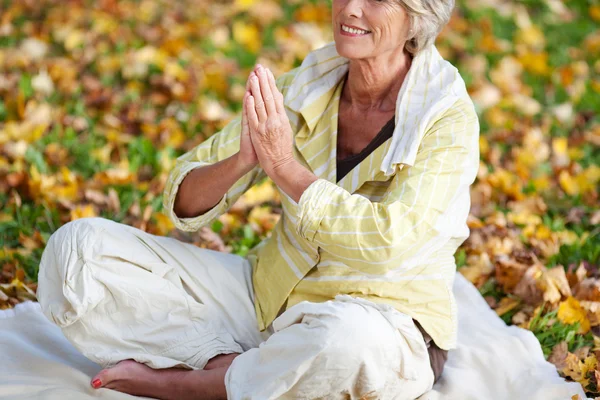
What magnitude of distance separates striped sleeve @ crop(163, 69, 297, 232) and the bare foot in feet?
1.64

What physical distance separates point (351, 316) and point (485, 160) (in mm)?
2479

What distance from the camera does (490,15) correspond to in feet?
21.2

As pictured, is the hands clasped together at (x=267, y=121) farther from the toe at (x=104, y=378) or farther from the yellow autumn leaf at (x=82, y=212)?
the yellow autumn leaf at (x=82, y=212)

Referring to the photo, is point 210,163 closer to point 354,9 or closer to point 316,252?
point 316,252

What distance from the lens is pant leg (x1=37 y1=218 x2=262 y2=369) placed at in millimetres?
2559

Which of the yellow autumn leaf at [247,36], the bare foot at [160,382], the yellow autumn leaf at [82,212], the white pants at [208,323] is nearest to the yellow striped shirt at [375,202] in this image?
the white pants at [208,323]

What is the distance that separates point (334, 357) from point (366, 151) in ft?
2.34

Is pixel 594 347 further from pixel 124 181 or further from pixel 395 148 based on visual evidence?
pixel 124 181

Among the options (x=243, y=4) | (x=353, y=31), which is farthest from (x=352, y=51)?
(x=243, y=4)

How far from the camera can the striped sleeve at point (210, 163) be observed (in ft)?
9.18

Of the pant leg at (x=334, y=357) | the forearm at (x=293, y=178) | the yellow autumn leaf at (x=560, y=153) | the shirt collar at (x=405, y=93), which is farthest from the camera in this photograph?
the yellow autumn leaf at (x=560, y=153)

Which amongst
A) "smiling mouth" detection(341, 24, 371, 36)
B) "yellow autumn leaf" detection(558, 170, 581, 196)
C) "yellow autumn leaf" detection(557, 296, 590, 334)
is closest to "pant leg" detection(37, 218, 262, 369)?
"smiling mouth" detection(341, 24, 371, 36)

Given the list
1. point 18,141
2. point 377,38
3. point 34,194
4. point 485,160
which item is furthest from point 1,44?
point 377,38

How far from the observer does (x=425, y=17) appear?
8.63ft
